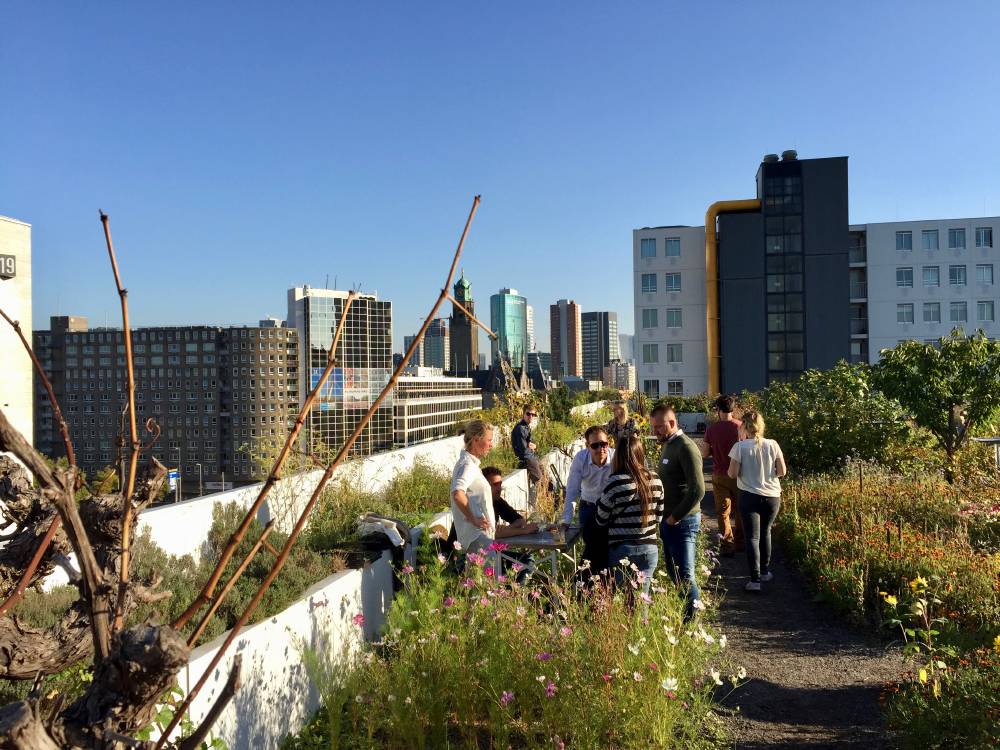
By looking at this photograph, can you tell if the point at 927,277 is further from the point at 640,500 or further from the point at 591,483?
the point at 640,500

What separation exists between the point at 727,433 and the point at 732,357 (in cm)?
3667

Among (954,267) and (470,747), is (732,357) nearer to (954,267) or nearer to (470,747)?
(954,267)

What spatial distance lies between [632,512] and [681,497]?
0.92 m

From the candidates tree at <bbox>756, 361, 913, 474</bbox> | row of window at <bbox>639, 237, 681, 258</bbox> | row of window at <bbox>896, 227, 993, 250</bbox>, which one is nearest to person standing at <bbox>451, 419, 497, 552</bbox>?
tree at <bbox>756, 361, 913, 474</bbox>

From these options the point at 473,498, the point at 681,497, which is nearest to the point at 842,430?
the point at 681,497

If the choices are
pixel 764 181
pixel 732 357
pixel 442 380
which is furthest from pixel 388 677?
pixel 442 380

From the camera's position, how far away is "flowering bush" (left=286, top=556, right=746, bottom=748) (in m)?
3.44

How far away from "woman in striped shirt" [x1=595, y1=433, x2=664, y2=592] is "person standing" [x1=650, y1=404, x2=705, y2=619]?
15.0 inches

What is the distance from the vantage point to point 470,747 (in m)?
3.53

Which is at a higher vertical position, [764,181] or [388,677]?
[764,181]

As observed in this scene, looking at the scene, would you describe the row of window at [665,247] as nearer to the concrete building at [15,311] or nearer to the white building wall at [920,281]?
the white building wall at [920,281]

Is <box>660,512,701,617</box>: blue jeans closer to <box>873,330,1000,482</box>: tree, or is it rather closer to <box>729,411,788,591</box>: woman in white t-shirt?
<box>729,411,788,591</box>: woman in white t-shirt

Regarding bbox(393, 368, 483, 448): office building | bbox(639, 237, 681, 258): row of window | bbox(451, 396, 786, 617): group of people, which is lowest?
bbox(393, 368, 483, 448): office building

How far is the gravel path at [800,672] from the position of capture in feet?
13.6
